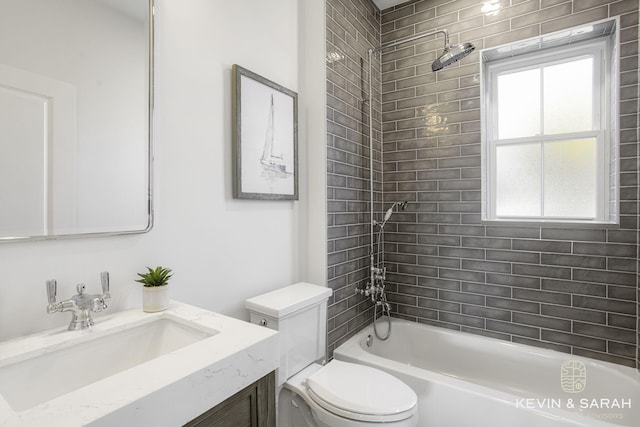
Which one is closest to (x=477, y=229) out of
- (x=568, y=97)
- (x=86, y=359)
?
(x=568, y=97)

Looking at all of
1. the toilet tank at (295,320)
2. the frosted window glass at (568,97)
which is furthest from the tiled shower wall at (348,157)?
the frosted window glass at (568,97)

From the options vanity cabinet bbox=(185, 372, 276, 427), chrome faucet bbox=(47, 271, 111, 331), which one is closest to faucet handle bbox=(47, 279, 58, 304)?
chrome faucet bbox=(47, 271, 111, 331)

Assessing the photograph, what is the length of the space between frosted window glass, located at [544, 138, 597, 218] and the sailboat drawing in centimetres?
184

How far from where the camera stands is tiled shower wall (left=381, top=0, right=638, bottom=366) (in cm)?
186

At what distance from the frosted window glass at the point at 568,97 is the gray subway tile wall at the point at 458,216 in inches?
10.6

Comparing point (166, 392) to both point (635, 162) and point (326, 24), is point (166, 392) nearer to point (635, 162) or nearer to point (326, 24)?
point (326, 24)

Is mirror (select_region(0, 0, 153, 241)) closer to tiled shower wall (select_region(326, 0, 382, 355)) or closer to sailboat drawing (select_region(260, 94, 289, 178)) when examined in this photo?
sailboat drawing (select_region(260, 94, 289, 178))

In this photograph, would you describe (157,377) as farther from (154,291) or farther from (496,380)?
(496,380)

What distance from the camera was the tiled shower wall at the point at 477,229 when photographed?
1.86m

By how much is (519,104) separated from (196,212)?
2309mm

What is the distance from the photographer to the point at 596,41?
204 centimetres

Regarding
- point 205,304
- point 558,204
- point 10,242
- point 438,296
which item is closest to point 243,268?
point 205,304

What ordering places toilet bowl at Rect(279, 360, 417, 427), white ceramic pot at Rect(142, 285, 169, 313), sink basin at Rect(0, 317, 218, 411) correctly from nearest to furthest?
sink basin at Rect(0, 317, 218, 411) < white ceramic pot at Rect(142, 285, 169, 313) < toilet bowl at Rect(279, 360, 417, 427)

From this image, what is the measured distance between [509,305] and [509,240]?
443 millimetres
